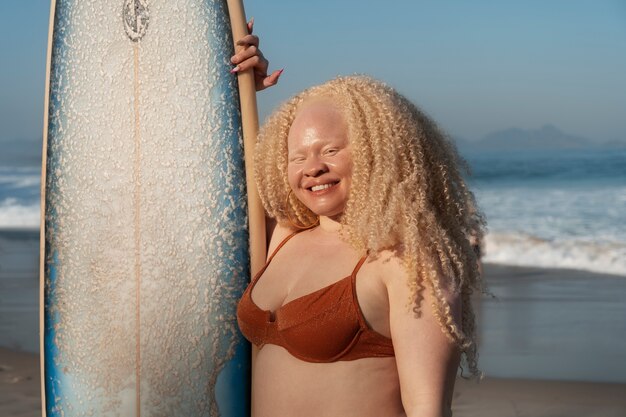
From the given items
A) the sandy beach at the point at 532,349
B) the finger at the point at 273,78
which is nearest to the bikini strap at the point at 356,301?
the finger at the point at 273,78

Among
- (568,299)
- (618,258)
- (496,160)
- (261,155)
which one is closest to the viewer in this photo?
(261,155)

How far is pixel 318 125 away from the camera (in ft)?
6.90

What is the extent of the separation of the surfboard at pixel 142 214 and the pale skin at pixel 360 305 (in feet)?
1.02

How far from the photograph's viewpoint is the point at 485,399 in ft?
17.7

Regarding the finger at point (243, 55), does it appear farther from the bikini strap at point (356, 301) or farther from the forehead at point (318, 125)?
the bikini strap at point (356, 301)

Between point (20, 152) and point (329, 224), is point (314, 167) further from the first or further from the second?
point (20, 152)

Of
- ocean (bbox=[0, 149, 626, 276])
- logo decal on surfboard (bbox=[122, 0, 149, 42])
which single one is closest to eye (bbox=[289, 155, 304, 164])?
logo decal on surfboard (bbox=[122, 0, 149, 42])

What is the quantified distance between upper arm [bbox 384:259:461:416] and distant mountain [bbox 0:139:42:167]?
1793cm

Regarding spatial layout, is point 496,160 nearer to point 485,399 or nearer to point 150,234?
point 485,399

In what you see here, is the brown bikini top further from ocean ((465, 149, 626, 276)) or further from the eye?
ocean ((465, 149, 626, 276))

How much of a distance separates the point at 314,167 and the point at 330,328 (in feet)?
1.11

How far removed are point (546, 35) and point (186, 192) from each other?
20.5m

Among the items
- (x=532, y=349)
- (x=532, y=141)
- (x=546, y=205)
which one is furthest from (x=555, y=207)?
(x=532, y=349)

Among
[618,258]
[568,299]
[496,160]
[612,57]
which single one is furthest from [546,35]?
[568,299]
